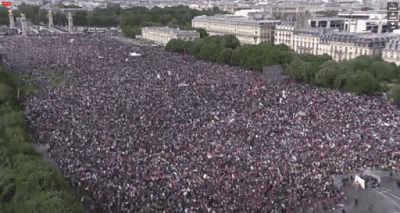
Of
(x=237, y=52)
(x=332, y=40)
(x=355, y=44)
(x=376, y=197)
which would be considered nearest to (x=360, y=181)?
(x=376, y=197)

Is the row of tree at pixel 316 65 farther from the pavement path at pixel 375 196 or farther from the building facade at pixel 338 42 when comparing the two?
the pavement path at pixel 375 196

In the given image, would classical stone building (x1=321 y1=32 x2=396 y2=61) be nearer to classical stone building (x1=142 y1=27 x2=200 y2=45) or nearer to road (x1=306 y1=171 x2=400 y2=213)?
classical stone building (x1=142 y1=27 x2=200 y2=45)

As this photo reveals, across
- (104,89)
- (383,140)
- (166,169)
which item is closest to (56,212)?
(166,169)

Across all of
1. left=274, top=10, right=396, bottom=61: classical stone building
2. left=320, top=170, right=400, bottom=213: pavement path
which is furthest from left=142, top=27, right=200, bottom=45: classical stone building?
left=320, top=170, right=400, bottom=213: pavement path

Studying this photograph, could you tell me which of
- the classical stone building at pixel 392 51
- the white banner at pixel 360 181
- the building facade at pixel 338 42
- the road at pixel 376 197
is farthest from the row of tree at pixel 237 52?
the white banner at pixel 360 181

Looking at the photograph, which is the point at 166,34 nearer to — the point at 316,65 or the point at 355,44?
the point at 355,44

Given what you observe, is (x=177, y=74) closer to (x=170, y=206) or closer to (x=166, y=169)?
(x=166, y=169)
